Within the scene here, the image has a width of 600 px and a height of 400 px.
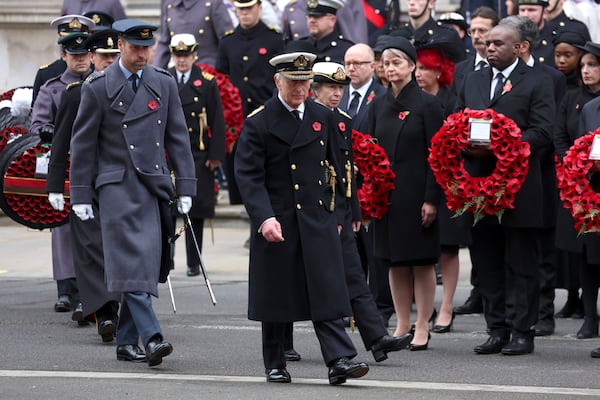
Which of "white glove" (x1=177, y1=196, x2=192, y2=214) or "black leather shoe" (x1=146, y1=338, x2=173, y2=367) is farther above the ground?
"white glove" (x1=177, y1=196, x2=192, y2=214)

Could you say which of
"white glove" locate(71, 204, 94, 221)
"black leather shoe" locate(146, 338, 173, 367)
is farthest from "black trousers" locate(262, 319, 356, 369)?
"white glove" locate(71, 204, 94, 221)

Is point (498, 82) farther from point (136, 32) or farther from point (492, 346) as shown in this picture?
point (136, 32)

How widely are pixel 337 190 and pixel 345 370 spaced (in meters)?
1.07

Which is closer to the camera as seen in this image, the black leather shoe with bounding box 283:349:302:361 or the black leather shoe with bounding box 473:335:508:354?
the black leather shoe with bounding box 283:349:302:361

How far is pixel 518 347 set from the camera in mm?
10523

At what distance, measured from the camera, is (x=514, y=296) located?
1068cm

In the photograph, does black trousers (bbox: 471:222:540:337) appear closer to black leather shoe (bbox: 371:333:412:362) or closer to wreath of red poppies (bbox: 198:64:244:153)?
black leather shoe (bbox: 371:333:412:362)

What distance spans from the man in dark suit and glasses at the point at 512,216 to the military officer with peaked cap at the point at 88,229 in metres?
2.43

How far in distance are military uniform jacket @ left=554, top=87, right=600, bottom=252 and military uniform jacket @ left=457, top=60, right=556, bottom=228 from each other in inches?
32.0

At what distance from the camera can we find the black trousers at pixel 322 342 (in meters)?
9.39

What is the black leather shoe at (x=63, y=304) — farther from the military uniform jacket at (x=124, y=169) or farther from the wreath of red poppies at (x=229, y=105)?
the wreath of red poppies at (x=229, y=105)

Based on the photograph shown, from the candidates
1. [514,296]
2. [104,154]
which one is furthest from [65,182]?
[514,296]

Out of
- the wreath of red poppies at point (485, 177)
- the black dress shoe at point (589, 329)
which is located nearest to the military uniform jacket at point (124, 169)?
the wreath of red poppies at point (485, 177)

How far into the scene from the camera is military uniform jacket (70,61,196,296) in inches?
399
